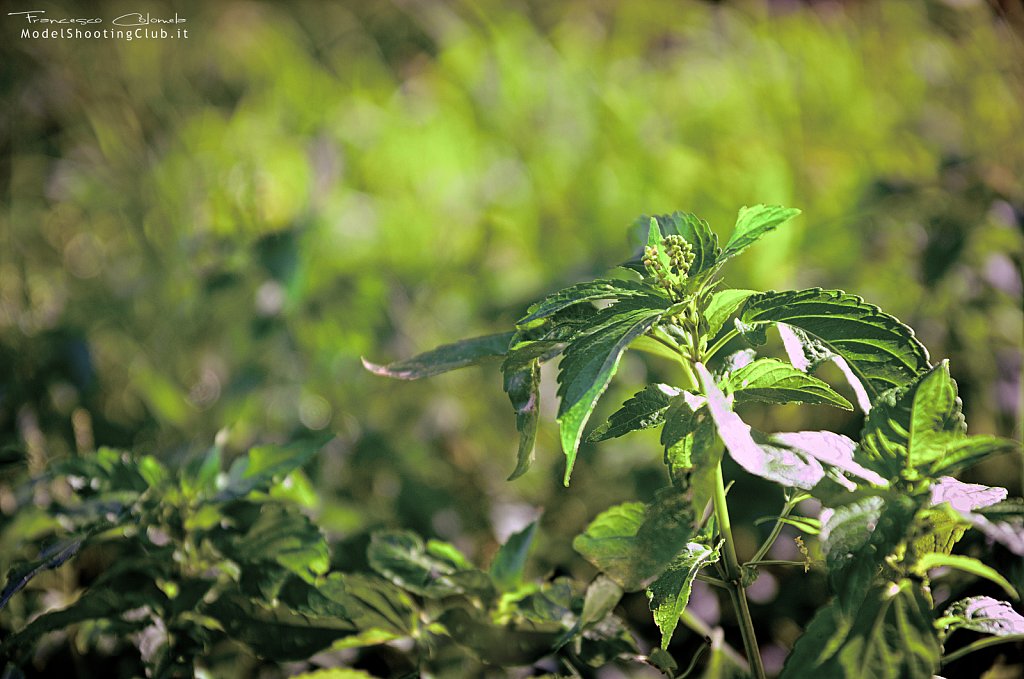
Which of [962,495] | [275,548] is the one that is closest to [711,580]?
[962,495]

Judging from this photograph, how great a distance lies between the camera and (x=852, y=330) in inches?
14.3

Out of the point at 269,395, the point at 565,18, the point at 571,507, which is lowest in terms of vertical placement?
the point at 571,507

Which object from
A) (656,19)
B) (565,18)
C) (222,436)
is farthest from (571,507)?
(565,18)

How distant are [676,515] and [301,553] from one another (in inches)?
8.6

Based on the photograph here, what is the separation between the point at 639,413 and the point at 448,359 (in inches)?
4.1

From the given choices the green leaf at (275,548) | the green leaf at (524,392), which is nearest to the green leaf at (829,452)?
the green leaf at (524,392)

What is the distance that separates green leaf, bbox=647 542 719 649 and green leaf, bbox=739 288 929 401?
0.34 ft

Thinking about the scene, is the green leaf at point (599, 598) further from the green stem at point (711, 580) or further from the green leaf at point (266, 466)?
the green leaf at point (266, 466)

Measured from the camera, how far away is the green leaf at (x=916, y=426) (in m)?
0.33

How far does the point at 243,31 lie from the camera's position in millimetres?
2588

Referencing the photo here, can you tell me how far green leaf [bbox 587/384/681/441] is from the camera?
0.36 meters

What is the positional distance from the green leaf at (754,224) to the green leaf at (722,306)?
2cm

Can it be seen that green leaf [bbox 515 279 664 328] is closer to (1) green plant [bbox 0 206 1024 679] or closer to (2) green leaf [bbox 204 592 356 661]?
(1) green plant [bbox 0 206 1024 679]

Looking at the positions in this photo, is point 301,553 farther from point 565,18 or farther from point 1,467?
point 565,18
